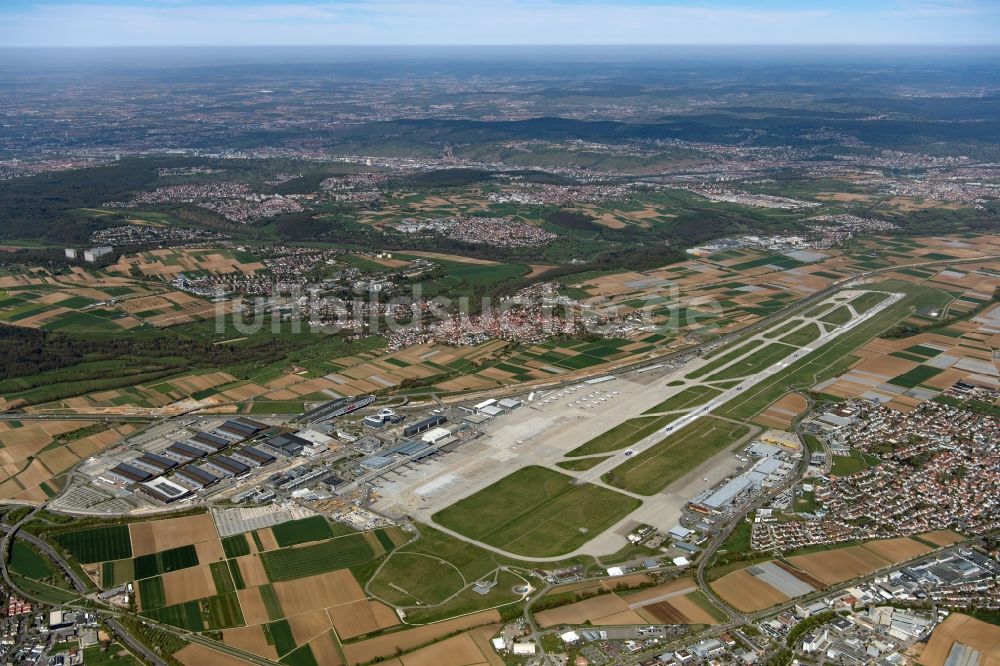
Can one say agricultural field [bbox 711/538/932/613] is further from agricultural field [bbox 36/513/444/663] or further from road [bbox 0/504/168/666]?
road [bbox 0/504/168/666]

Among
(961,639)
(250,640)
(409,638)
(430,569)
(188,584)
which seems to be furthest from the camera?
(430,569)

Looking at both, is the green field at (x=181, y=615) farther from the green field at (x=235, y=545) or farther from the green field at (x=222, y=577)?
the green field at (x=235, y=545)

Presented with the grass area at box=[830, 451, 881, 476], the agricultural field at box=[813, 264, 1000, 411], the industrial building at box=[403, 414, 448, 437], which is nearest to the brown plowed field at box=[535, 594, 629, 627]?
the grass area at box=[830, 451, 881, 476]

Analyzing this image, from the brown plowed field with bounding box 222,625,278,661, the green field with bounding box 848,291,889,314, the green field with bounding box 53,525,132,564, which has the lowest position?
the brown plowed field with bounding box 222,625,278,661

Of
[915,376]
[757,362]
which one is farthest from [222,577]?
[915,376]

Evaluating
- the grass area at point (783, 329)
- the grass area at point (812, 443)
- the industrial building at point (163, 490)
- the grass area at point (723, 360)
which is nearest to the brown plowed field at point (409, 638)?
the industrial building at point (163, 490)

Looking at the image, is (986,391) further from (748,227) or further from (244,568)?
(748,227)

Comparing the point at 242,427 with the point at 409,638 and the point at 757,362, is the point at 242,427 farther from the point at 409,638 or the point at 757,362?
the point at 757,362
